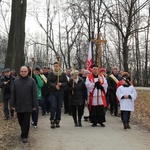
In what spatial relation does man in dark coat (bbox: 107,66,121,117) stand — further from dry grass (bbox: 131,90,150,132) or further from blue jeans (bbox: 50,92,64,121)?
blue jeans (bbox: 50,92,64,121)

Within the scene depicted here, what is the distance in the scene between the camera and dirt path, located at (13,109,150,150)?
25.8 ft

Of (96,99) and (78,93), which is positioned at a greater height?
(78,93)

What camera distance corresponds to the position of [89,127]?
412 inches

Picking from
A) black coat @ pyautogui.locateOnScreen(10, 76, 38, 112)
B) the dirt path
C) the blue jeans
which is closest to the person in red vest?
the dirt path

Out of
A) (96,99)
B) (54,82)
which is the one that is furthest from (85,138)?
(54,82)

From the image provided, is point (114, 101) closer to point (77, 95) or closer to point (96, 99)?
point (96, 99)

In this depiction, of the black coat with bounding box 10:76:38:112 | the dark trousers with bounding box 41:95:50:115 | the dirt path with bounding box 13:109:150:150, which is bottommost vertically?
the dirt path with bounding box 13:109:150:150

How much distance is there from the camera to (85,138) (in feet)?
28.7

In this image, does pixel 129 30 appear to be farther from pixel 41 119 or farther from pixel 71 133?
pixel 71 133

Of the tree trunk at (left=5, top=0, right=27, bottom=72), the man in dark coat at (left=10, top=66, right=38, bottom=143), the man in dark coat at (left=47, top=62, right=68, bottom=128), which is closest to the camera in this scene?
the man in dark coat at (left=10, top=66, right=38, bottom=143)

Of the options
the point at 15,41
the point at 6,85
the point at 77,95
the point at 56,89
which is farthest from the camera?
the point at 15,41

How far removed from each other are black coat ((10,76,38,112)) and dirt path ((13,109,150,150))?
92 cm

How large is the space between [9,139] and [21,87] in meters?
1.53

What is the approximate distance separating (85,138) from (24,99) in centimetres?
194
